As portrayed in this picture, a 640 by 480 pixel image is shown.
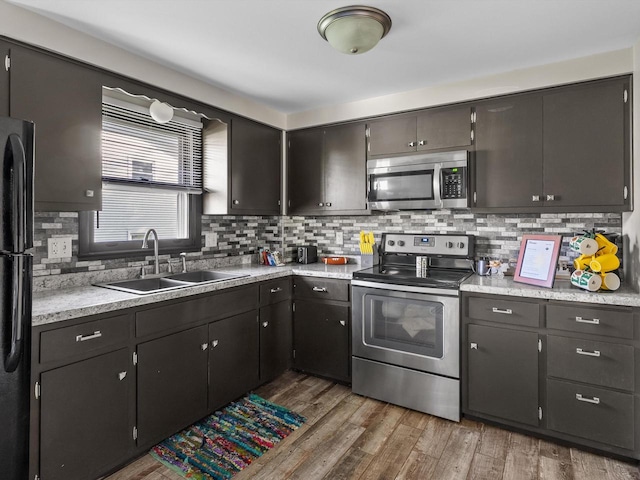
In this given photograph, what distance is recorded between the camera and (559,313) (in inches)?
86.9

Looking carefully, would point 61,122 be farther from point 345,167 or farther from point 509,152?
point 509,152

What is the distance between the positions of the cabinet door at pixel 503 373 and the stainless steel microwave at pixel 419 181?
97 cm

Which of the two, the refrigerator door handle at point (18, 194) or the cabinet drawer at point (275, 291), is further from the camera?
the cabinet drawer at point (275, 291)

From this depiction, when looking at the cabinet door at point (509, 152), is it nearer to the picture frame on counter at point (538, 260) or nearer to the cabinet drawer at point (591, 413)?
the picture frame on counter at point (538, 260)

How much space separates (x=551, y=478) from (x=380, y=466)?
87 cm

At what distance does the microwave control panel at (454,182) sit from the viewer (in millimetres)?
A: 2791

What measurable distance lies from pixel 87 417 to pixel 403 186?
252 cm

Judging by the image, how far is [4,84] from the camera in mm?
1795

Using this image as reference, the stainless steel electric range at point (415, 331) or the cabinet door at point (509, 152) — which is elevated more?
the cabinet door at point (509, 152)

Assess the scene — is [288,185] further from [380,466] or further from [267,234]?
[380,466]

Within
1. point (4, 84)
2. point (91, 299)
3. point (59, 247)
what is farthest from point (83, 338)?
point (4, 84)

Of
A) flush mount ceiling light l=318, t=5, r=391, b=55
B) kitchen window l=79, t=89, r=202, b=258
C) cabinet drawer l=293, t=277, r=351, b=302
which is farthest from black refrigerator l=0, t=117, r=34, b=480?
cabinet drawer l=293, t=277, r=351, b=302

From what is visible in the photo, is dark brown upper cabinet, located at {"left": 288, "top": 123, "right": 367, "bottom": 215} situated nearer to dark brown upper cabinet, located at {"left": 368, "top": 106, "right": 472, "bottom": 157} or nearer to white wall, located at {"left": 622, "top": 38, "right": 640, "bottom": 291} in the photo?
dark brown upper cabinet, located at {"left": 368, "top": 106, "right": 472, "bottom": 157}

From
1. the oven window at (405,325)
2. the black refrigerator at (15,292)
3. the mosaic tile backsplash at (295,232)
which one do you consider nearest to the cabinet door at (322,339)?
the oven window at (405,325)
